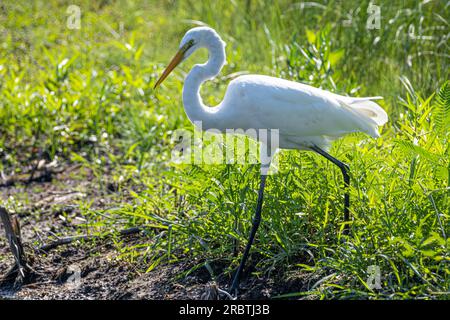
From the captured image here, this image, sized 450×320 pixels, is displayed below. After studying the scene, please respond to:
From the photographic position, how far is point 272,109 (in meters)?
3.66

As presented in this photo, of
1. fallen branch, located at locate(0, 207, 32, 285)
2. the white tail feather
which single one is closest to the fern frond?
the white tail feather

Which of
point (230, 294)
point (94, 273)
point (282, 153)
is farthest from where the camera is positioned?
point (282, 153)

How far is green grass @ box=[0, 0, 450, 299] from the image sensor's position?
3.26 metres

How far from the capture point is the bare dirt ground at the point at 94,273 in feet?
11.5

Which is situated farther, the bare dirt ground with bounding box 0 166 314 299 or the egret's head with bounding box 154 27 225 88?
the egret's head with bounding box 154 27 225 88

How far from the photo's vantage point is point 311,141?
3.79 metres

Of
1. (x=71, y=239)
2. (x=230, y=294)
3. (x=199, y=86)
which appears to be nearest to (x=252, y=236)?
(x=230, y=294)

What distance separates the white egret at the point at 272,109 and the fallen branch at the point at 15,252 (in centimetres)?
103

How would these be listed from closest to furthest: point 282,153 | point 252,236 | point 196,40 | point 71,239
→ 1. point 252,236
2. point 196,40
3. point 71,239
4. point 282,153

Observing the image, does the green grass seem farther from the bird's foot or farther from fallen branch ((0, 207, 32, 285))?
fallen branch ((0, 207, 32, 285))

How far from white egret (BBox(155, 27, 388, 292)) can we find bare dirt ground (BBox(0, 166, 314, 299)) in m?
0.31

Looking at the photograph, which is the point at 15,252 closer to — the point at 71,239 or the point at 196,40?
the point at 71,239

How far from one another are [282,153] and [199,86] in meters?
0.88

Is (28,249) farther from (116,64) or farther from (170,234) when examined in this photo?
(116,64)
